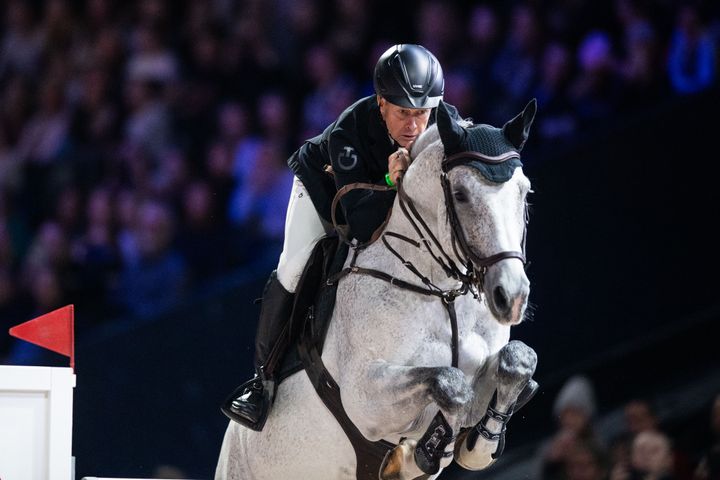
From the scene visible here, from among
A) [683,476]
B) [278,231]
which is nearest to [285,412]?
[683,476]

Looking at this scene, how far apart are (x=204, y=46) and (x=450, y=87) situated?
2.18 metres

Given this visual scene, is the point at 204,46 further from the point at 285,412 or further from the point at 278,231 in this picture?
the point at 285,412

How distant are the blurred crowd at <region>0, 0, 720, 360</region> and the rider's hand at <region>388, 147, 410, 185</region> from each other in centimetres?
270

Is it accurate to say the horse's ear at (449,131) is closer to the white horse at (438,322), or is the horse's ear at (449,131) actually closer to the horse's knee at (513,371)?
the white horse at (438,322)

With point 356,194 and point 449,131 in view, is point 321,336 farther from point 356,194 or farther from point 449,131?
point 449,131

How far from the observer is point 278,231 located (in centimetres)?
776

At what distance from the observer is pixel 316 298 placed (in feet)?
15.1

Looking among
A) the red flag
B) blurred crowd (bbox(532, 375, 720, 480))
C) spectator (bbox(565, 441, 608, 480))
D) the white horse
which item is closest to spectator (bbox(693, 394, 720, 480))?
blurred crowd (bbox(532, 375, 720, 480))

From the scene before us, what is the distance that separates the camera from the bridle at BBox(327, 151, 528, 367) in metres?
3.80

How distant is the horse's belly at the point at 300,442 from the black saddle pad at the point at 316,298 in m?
0.12

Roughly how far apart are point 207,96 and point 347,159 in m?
4.58

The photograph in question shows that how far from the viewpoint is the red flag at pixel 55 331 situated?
4.45 m

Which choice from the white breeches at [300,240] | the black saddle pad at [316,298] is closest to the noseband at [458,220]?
the black saddle pad at [316,298]

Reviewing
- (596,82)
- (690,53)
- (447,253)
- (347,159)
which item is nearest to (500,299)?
(447,253)
